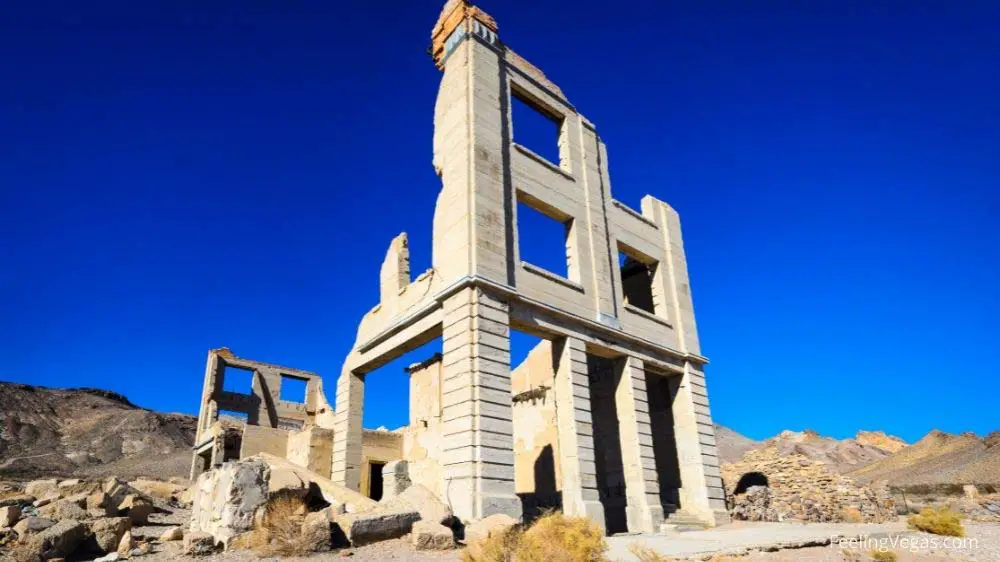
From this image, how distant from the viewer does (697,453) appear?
16641 mm

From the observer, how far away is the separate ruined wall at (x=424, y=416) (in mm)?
17969

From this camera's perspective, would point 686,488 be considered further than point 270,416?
No

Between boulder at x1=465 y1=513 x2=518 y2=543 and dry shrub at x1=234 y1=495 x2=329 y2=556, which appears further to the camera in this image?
boulder at x1=465 y1=513 x2=518 y2=543

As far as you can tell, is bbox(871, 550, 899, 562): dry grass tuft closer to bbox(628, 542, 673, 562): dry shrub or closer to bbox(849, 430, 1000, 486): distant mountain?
bbox(628, 542, 673, 562): dry shrub

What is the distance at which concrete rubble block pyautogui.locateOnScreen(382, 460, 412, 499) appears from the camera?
11.9 m

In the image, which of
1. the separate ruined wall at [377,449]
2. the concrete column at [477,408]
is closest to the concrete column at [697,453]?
the concrete column at [477,408]

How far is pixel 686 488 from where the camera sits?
16562mm

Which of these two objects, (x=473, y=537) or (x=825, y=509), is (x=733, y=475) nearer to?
(x=825, y=509)

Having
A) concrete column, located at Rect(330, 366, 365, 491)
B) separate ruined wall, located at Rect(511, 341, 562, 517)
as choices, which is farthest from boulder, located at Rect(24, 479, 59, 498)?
separate ruined wall, located at Rect(511, 341, 562, 517)

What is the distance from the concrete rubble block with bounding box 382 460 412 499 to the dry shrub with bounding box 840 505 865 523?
12.3m

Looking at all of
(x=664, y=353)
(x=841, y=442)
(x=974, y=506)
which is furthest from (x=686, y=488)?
(x=841, y=442)

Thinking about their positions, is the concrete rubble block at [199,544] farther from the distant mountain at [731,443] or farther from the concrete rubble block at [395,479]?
the distant mountain at [731,443]

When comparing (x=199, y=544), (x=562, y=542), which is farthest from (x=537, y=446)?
(x=199, y=544)

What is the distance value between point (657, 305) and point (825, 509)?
23.8 feet
